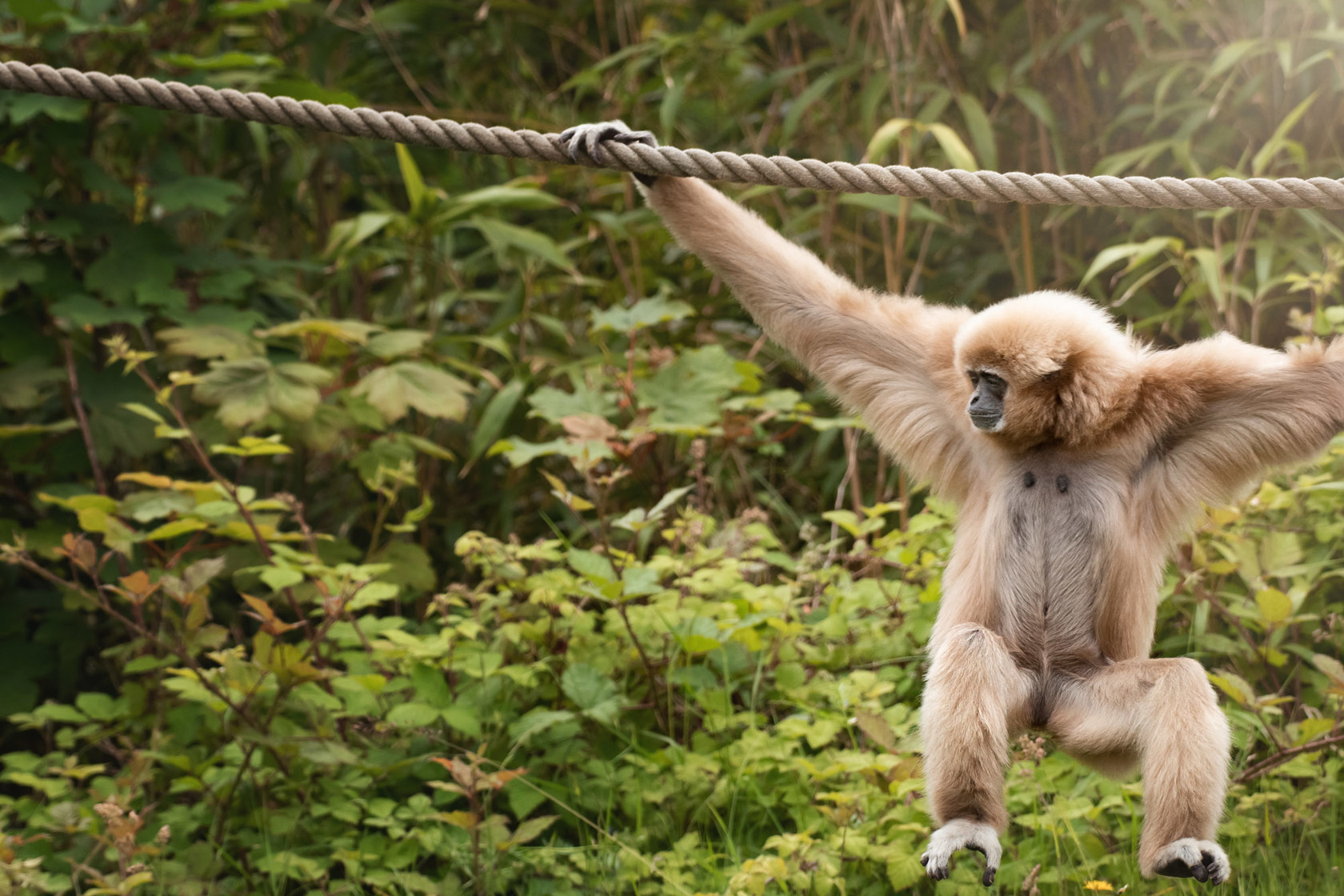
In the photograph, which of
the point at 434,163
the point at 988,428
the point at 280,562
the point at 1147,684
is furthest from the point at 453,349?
the point at 1147,684

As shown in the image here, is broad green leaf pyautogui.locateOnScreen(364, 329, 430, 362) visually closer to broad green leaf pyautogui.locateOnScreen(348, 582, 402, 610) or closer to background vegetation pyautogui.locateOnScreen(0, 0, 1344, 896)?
background vegetation pyautogui.locateOnScreen(0, 0, 1344, 896)

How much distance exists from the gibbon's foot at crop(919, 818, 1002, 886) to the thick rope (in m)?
1.51

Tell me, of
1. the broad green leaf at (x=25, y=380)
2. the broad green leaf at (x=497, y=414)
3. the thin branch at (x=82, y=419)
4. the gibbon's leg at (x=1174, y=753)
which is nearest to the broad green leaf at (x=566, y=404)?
the broad green leaf at (x=497, y=414)

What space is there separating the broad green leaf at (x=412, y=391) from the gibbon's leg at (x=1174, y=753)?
9.14ft

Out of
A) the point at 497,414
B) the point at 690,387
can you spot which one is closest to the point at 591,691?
the point at 690,387

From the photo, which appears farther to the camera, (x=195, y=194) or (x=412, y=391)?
(x=195, y=194)

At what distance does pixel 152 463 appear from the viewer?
5.30 m

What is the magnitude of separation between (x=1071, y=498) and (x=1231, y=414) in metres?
0.44

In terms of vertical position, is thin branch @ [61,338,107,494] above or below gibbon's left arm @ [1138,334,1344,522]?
below

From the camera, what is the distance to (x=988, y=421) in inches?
109

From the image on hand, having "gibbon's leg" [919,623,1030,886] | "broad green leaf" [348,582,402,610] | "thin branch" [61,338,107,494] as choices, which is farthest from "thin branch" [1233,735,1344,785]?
"thin branch" [61,338,107,494]

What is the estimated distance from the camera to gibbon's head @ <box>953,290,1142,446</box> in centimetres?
273

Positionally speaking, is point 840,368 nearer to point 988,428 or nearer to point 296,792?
point 988,428

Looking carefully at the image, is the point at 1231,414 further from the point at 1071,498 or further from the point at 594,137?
the point at 594,137
